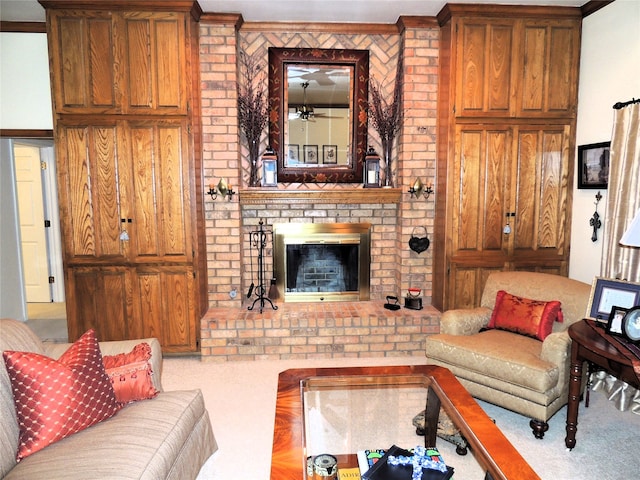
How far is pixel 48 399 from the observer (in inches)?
65.9

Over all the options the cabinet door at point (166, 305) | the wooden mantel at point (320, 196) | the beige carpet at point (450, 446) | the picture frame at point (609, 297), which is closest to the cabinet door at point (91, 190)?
the cabinet door at point (166, 305)

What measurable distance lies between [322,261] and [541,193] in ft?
6.86

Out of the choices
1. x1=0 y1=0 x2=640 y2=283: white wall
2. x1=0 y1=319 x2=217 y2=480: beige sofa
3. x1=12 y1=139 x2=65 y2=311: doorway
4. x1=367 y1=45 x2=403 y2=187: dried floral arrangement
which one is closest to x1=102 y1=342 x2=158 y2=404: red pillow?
x1=0 y1=319 x2=217 y2=480: beige sofa

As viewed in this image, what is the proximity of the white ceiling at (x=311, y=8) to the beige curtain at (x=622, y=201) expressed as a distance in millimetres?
1250

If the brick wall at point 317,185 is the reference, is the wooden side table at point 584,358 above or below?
below

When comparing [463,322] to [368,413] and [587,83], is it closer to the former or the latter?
[368,413]

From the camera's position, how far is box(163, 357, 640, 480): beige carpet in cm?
217

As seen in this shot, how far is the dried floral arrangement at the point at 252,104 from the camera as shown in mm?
3896

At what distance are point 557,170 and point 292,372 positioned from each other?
3019 millimetres

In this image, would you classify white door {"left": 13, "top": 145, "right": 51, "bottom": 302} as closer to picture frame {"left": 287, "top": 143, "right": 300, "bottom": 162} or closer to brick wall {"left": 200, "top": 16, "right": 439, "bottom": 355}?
brick wall {"left": 200, "top": 16, "right": 439, "bottom": 355}

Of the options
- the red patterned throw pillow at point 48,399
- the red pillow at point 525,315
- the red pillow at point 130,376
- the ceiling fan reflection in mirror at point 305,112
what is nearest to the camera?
the red patterned throw pillow at point 48,399

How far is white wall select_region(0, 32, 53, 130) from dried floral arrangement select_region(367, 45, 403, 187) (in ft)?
9.61

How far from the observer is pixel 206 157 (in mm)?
3758

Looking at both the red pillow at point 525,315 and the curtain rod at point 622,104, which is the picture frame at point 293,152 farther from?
the curtain rod at point 622,104
